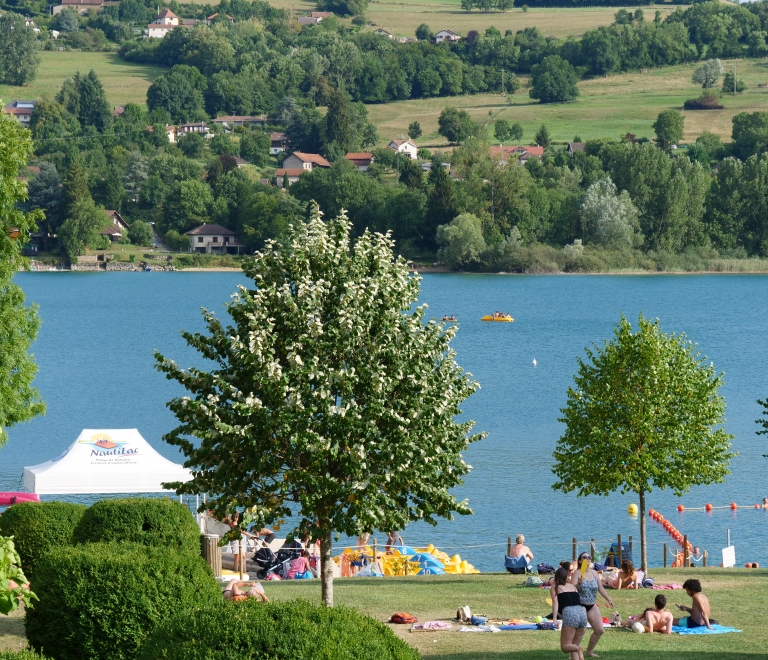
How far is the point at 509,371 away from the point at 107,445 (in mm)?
47616

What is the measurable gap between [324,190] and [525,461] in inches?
4566

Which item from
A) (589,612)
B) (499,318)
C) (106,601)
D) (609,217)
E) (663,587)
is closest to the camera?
(106,601)

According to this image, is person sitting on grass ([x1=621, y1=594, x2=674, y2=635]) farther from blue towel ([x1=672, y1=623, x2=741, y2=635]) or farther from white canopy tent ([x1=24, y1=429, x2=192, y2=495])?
white canopy tent ([x1=24, y1=429, x2=192, y2=495])

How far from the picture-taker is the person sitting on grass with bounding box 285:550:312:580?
945 inches

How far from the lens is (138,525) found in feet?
51.0

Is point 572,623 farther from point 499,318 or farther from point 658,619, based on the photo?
point 499,318

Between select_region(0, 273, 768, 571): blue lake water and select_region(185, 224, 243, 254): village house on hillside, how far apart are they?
225 inches

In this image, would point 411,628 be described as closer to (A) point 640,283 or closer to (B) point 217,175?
(A) point 640,283

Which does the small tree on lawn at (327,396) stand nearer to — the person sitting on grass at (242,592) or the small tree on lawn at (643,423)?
the person sitting on grass at (242,592)

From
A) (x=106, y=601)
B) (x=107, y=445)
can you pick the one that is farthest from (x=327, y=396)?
(x=107, y=445)

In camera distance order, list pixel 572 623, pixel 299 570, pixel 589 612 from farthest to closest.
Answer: pixel 299 570, pixel 589 612, pixel 572 623

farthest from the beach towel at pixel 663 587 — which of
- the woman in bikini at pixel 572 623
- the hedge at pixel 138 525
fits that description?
the hedge at pixel 138 525

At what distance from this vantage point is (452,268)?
137000mm

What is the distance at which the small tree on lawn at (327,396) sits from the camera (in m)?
15.0
